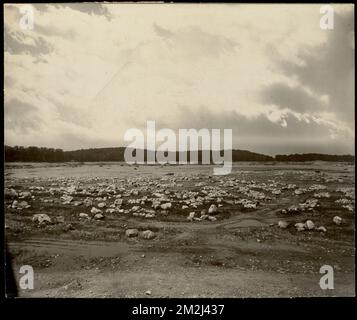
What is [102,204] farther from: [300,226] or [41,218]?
[300,226]

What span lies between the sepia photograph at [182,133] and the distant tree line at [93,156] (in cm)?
2

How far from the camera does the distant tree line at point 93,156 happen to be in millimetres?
3646

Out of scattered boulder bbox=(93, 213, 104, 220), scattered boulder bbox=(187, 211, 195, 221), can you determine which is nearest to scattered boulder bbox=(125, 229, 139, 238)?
scattered boulder bbox=(93, 213, 104, 220)

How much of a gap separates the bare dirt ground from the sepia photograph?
0.05 ft

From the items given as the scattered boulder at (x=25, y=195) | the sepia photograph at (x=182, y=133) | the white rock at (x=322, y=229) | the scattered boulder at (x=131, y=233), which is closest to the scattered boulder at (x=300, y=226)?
the sepia photograph at (x=182, y=133)

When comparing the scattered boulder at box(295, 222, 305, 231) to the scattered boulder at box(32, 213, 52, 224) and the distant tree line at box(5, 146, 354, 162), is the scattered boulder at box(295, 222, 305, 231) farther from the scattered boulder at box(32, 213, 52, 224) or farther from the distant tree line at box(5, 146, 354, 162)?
the scattered boulder at box(32, 213, 52, 224)

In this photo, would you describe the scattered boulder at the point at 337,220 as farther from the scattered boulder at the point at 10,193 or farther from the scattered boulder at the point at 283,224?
the scattered boulder at the point at 10,193

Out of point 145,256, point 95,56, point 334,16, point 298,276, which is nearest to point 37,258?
point 145,256

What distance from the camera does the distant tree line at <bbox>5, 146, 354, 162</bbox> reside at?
3.65 meters

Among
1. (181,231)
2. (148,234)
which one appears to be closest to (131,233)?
(148,234)

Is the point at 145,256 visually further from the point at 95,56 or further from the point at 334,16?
the point at 334,16

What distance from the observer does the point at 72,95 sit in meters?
3.65

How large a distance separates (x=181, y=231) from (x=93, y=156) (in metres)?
1.27

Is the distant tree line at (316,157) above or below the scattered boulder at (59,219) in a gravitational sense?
above
